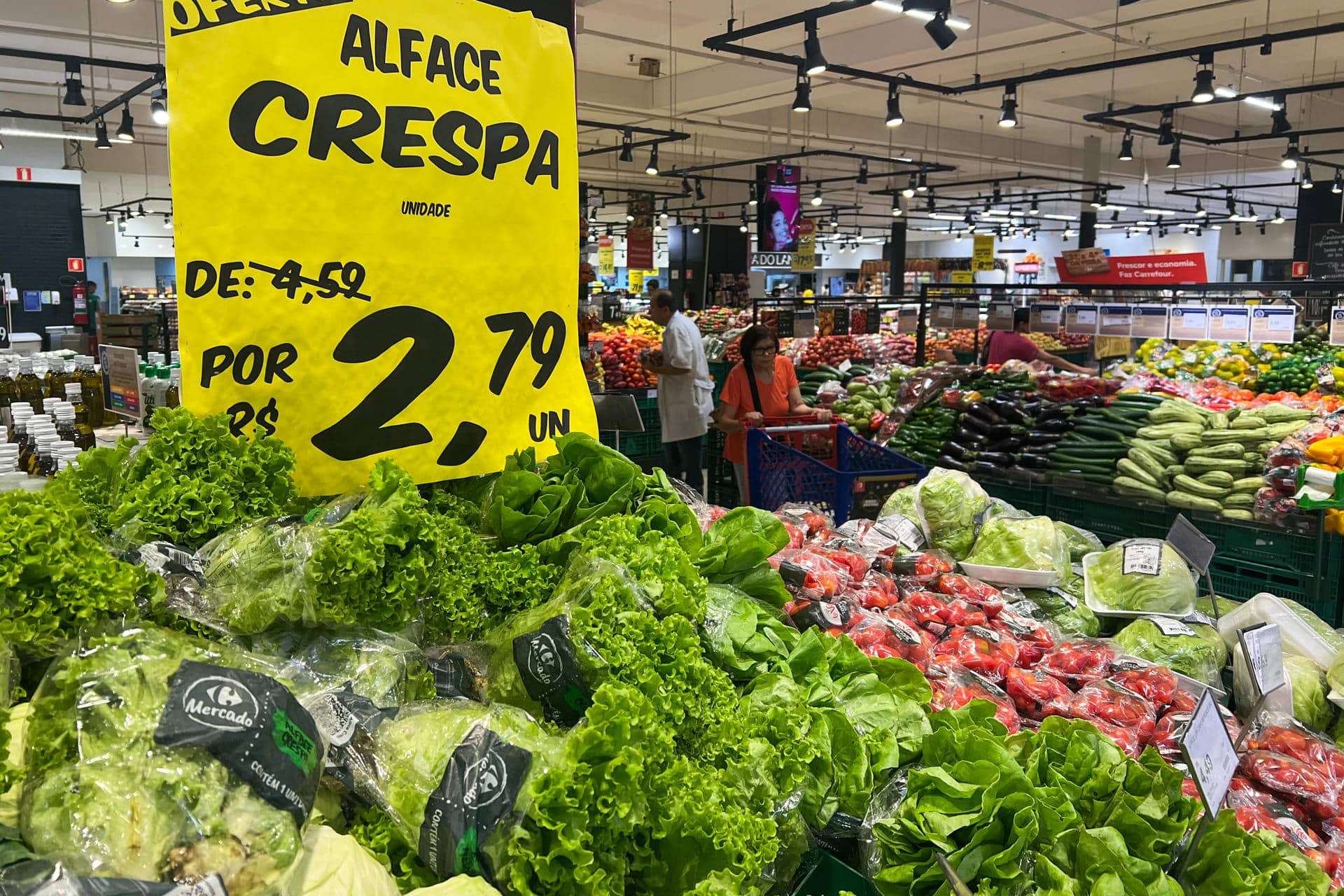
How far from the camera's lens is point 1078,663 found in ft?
8.31

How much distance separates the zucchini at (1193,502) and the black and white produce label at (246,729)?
4.59 meters

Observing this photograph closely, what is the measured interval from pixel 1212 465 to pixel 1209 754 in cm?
387

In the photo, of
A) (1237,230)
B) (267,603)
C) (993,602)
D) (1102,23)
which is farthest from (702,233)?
(267,603)

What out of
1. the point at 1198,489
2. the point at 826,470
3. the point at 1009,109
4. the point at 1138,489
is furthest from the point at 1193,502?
the point at 1009,109

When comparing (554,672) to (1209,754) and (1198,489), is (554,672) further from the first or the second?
(1198,489)

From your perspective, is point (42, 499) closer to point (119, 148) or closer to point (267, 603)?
point (267, 603)

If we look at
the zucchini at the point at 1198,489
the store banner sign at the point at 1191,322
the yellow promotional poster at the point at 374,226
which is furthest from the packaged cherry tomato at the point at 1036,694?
the store banner sign at the point at 1191,322

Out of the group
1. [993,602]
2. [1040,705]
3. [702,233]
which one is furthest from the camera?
[702,233]

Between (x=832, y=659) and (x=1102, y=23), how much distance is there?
12.6 metres

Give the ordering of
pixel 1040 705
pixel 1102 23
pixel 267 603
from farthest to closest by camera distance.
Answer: pixel 1102 23
pixel 1040 705
pixel 267 603

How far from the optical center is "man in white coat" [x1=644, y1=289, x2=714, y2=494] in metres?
7.39

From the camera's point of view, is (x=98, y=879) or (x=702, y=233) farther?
(x=702, y=233)

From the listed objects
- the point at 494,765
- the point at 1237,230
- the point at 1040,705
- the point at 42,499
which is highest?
the point at 1237,230

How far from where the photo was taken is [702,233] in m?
24.0
